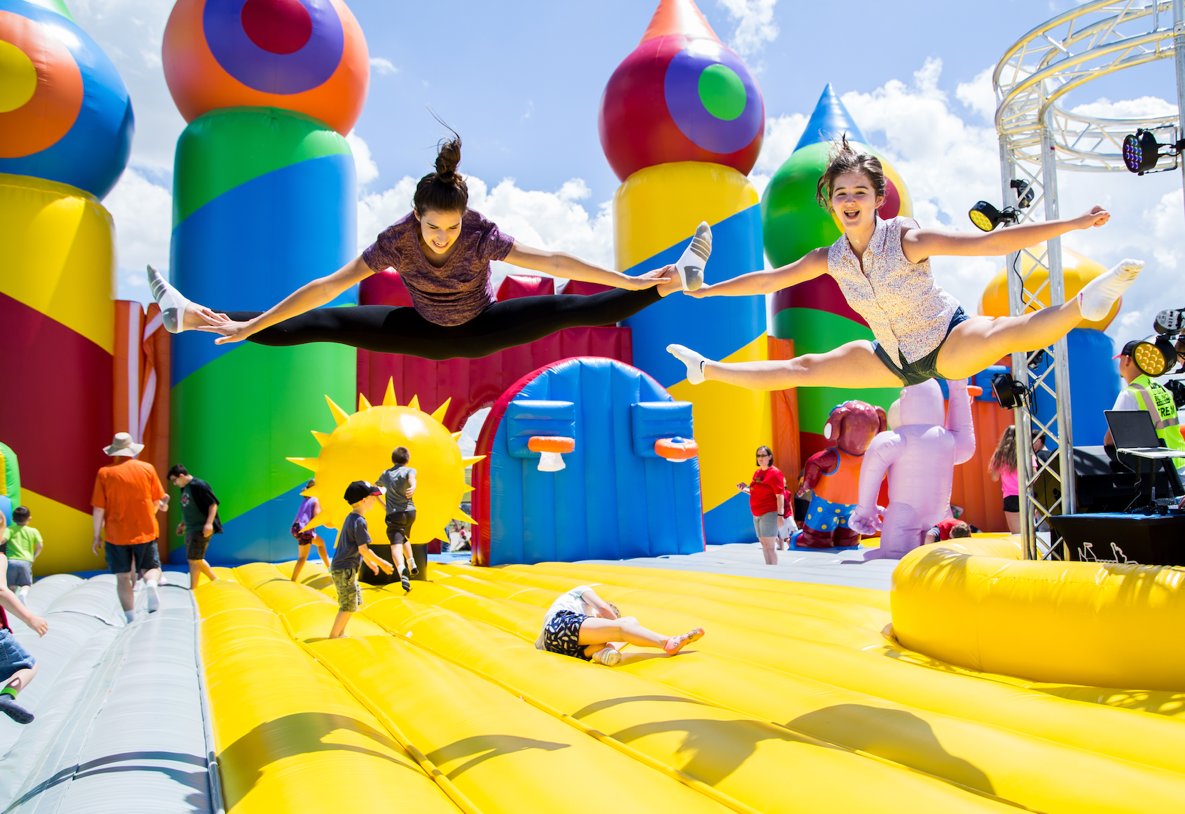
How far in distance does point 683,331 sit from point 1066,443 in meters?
4.78

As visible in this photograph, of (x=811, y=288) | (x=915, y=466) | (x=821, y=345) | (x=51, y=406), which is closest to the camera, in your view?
(x=915, y=466)

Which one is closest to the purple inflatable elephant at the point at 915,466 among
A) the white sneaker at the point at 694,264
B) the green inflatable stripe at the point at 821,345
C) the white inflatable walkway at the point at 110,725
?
the green inflatable stripe at the point at 821,345

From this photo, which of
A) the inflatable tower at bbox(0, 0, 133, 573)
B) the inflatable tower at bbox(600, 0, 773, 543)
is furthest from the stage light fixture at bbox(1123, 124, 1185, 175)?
the inflatable tower at bbox(0, 0, 133, 573)

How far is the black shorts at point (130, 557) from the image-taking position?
17.2ft

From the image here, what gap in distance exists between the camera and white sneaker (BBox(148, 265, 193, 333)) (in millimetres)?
2607

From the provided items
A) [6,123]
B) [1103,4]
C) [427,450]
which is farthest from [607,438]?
[6,123]

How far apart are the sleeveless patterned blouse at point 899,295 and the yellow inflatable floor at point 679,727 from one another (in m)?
1.09

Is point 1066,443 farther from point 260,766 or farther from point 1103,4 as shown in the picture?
point 260,766

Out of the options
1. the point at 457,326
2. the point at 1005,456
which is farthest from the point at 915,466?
the point at 457,326

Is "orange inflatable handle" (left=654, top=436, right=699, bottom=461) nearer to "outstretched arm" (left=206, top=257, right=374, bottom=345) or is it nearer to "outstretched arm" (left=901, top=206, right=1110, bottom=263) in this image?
"outstretched arm" (left=901, top=206, right=1110, bottom=263)

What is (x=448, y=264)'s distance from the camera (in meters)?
2.57

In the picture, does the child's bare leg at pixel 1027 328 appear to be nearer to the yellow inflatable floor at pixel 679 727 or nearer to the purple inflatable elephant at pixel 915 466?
the yellow inflatable floor at pixel 679 727

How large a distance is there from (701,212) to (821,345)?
2.09 m

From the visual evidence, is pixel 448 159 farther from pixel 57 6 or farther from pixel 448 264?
pixel 57 6
